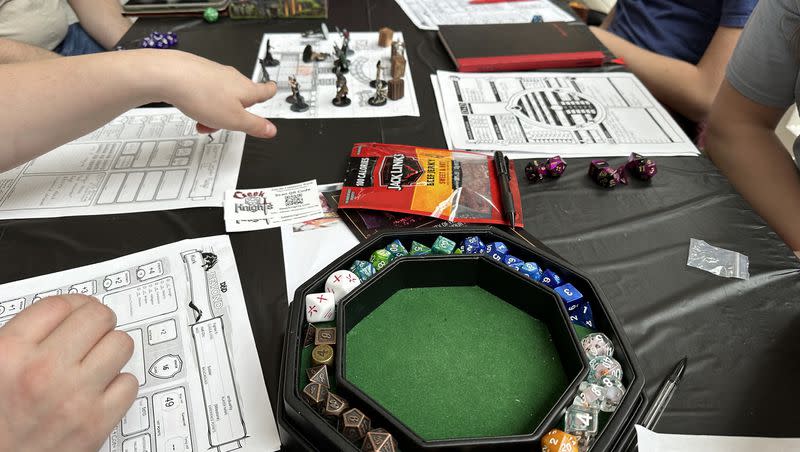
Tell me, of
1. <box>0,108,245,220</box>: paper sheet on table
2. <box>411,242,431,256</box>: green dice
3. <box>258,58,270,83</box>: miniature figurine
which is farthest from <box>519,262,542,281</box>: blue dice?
<box>258,58,270,83</box>: miniature figurine

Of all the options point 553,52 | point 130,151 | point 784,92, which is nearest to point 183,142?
point 130,151

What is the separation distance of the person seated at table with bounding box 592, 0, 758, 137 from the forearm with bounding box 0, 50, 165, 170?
108 centimetres

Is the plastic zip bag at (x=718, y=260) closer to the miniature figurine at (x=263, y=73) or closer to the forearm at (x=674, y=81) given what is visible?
the forearm at (x=674, y=81)

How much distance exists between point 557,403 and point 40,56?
119cm

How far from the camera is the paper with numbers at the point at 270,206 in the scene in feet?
2.14

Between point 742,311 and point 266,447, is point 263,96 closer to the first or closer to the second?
point 266,447

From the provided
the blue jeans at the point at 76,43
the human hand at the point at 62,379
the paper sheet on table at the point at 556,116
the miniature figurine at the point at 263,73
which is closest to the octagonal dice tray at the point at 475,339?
the human hand at the point at 62,379

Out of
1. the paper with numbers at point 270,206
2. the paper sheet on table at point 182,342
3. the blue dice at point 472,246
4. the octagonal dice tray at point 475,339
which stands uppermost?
the blue dice at point 472,246

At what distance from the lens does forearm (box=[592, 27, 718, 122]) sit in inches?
45.6

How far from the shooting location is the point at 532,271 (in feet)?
1.77

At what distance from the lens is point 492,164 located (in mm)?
760

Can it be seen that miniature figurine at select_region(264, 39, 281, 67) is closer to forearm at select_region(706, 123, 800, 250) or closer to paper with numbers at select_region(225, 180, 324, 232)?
paper with numbers at select_region(225, 180, 324, 232)

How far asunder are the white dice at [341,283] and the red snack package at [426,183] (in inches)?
6.7

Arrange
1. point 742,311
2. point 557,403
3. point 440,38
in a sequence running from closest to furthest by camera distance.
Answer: point 557,403 → point 742,311 → point 440,38
